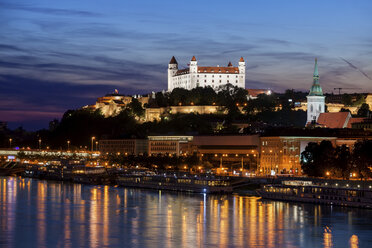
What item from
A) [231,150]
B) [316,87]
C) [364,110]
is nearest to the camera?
[231,150]

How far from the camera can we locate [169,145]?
113 meters

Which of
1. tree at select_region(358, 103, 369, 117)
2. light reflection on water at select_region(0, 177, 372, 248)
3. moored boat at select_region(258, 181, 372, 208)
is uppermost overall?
tree at select_region(358, 103, 369, 117)

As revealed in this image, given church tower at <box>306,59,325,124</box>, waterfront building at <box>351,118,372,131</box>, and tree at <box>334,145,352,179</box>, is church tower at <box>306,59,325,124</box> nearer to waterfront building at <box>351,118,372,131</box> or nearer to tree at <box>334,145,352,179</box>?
waterfront building at <box>351,118,372,131</box>

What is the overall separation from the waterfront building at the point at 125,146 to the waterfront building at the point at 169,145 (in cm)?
181

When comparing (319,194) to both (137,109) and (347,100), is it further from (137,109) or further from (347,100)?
(137,109)

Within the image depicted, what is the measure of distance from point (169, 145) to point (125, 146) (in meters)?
9.63

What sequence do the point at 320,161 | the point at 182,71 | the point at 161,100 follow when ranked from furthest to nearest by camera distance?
the point at 182,71, the point at 161,100, the point at 320,161

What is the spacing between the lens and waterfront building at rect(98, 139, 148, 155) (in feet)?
385

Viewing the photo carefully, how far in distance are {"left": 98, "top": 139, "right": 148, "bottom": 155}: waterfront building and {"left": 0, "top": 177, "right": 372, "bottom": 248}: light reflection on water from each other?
173 feet

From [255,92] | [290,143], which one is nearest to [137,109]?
[255,92]

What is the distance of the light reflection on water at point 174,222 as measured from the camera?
3972cm

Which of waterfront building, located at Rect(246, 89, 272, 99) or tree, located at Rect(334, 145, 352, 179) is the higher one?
waterfront building, located at Rect(246, 89, 272, 99)

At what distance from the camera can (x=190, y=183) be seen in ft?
237

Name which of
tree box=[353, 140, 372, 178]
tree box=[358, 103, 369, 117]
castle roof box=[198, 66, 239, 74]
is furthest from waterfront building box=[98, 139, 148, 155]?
tree box=[353, 140, 372, 178]
